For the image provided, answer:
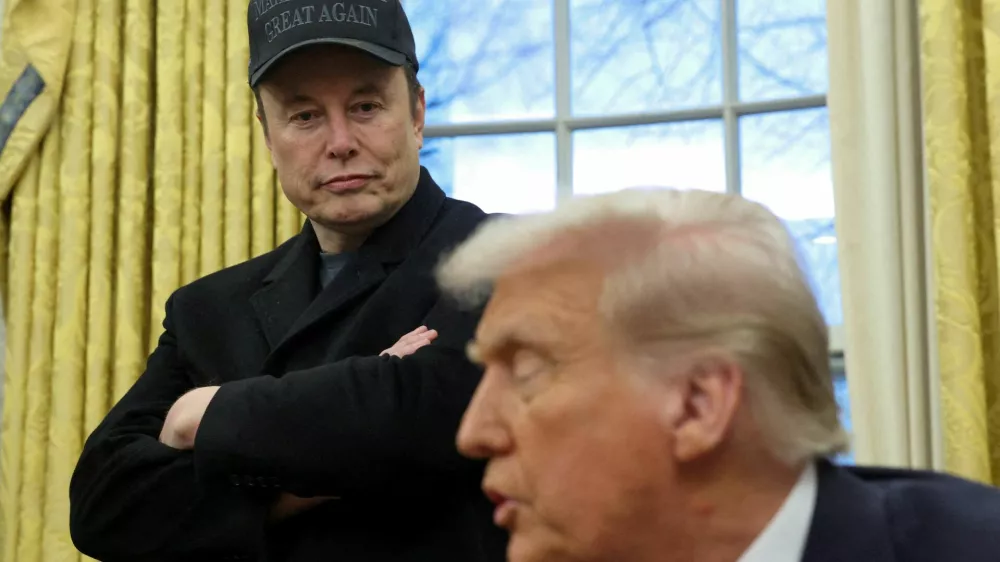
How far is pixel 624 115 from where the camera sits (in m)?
3.38

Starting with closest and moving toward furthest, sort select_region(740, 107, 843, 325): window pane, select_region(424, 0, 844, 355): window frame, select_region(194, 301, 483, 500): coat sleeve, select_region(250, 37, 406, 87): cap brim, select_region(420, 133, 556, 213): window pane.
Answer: select_region(194, 301, 483, 500): coat sleeve
select_region(250, 37, 406, 87): cap brim
select_region(740, 107, 843, 325): window pane
select_region(424, 0, 844, 355): window frame
select_region(420, 133, 556, 213): window pane

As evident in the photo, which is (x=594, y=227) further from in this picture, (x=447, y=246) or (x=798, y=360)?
(x=447, y=246)

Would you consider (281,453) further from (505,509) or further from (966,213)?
(966,213)

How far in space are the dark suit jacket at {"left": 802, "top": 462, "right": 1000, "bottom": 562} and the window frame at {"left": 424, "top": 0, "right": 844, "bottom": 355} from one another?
216 cm

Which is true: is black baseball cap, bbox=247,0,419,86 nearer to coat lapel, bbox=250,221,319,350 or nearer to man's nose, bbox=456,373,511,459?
coat lapel, bbox=250,221,319,350

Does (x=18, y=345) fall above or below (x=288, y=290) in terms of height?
below

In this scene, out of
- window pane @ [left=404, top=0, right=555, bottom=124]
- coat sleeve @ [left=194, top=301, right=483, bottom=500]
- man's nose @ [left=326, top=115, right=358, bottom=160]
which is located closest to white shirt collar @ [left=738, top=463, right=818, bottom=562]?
coat sleeve @ [left=194, top=301, right=483, bottom=500]

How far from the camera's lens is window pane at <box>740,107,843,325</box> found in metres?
3.14

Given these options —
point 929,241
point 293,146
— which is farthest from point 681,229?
point 929,241

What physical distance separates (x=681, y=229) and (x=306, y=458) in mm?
654

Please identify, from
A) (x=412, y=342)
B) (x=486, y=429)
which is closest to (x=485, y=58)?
(x=412, y=342)

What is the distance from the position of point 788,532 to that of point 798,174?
233 centimetres

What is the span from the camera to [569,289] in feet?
3.51

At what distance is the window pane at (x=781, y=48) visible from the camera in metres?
3.21
